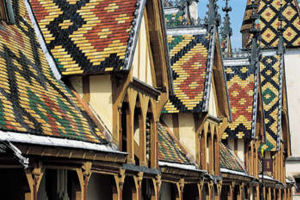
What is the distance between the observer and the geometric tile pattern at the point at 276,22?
42688 mm

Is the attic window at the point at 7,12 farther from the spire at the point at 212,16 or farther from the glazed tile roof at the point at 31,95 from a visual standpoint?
the spire at the point at 212,16

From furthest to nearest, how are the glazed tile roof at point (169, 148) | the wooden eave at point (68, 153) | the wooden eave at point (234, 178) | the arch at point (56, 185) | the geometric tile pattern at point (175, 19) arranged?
the geometric tile pattern at point (175, 19) → the wooden eave at point (234, 178) → the glazed tile roof at point (169, 148) → the arch at point (56, 185) → the wooden eave at point (68, 153)

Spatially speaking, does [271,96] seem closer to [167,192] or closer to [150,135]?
[167,192]

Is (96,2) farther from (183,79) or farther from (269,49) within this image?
(269,49)

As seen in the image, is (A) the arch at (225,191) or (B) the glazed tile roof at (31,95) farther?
(A) the arch at (225,191)

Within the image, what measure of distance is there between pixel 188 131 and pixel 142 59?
15.5 feet

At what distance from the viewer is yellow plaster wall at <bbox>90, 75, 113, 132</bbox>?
39.7 feet

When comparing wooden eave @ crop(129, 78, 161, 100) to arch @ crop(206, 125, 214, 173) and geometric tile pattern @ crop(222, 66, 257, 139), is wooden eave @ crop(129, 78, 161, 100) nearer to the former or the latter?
arch @ crop(206, 125, 214, 173)

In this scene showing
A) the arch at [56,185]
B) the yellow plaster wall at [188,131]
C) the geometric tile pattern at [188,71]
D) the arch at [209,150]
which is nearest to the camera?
the arch at [56,185]

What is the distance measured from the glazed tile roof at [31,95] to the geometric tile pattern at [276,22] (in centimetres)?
3137

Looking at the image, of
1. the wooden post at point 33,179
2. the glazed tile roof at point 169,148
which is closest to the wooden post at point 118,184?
the glazed tile roof at point 169,148

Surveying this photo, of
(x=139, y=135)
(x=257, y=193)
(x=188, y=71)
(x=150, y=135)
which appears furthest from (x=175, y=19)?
(x=139, y=135)

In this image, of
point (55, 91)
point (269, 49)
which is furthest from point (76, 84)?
point (269, 49)

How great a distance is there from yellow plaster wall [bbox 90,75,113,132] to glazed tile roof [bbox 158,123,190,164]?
10.6ft
